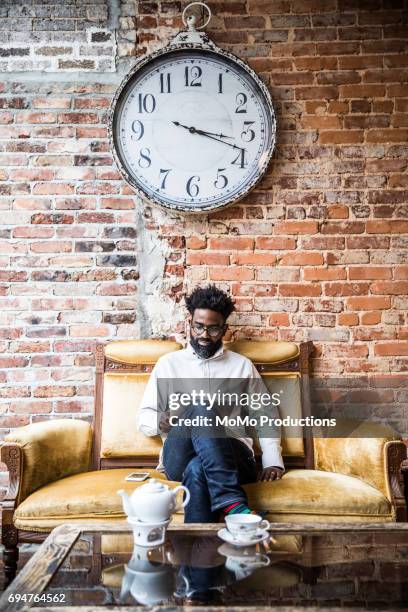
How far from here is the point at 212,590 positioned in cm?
130

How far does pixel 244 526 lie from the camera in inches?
62.5

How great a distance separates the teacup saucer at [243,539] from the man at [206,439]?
299 mm

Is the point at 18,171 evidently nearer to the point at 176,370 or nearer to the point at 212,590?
the point at 176,370

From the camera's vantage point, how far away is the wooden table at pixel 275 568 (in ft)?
4.13

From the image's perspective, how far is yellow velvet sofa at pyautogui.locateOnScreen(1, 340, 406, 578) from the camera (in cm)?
219

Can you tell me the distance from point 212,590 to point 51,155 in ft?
8.21

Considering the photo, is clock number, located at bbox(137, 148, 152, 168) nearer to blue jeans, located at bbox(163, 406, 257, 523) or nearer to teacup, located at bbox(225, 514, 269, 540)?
blue jeans, located at bbox(163, 406, 257, 523)

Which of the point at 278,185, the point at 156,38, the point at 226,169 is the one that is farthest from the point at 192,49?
the point at 278,185

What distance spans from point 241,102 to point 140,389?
164 cm

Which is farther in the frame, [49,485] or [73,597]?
[49,485]

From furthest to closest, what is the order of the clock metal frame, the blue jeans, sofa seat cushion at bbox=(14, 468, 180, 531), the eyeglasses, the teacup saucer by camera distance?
the clock metal frame, the eyeglasses, sofa seat cushion at bbox=(14, 468, 180, 531), the blue jeans, the teacup saucer

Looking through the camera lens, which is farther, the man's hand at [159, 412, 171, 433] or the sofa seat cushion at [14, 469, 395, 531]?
the man's hand at [159, 412, 171, 433]

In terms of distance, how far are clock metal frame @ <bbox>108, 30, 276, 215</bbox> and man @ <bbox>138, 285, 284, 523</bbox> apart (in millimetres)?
476

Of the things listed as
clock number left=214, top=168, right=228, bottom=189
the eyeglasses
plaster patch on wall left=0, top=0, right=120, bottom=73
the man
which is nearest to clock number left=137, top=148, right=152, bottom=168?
clock number left=214, top=168, right=228, bottom=189
